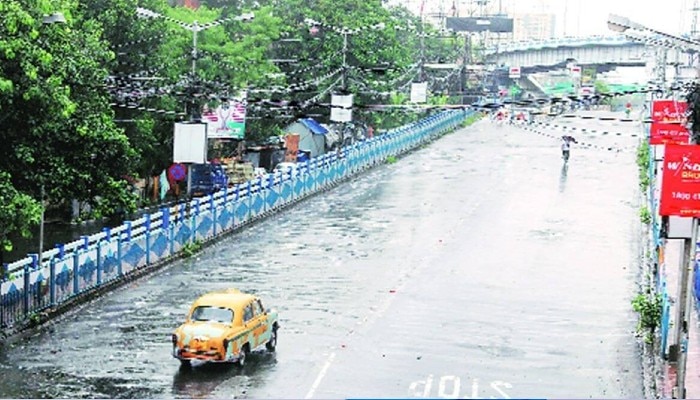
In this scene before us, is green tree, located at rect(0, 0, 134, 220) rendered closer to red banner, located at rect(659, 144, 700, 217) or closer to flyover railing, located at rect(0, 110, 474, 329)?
flyover railing, located at rect(0, 110, 474, 329)

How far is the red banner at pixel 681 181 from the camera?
2348 centimetres

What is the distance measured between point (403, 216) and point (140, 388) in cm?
2707

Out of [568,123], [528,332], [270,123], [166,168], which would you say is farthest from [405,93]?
[528,332]

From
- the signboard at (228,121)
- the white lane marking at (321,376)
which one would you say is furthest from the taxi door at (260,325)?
the signboard at (228,121)

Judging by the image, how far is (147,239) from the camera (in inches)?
1507

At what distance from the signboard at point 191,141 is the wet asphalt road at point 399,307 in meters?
3.18

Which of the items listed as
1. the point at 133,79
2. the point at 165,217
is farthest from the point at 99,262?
the point at 133,79

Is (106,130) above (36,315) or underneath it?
above

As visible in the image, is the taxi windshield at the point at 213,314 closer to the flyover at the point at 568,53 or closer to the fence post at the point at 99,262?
the fence post at the point at 99,262

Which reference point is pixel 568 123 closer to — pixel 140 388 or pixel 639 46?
pixel 639 46

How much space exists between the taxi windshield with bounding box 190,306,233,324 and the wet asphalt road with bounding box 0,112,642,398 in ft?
3.12

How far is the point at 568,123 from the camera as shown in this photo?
355 ft

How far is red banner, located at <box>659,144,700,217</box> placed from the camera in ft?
77.0

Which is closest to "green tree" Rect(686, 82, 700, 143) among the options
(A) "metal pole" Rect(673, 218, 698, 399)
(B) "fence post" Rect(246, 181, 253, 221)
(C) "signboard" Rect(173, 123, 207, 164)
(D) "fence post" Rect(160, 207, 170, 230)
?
(A) "metal pole" Rect(673, 218, 698, 399)
